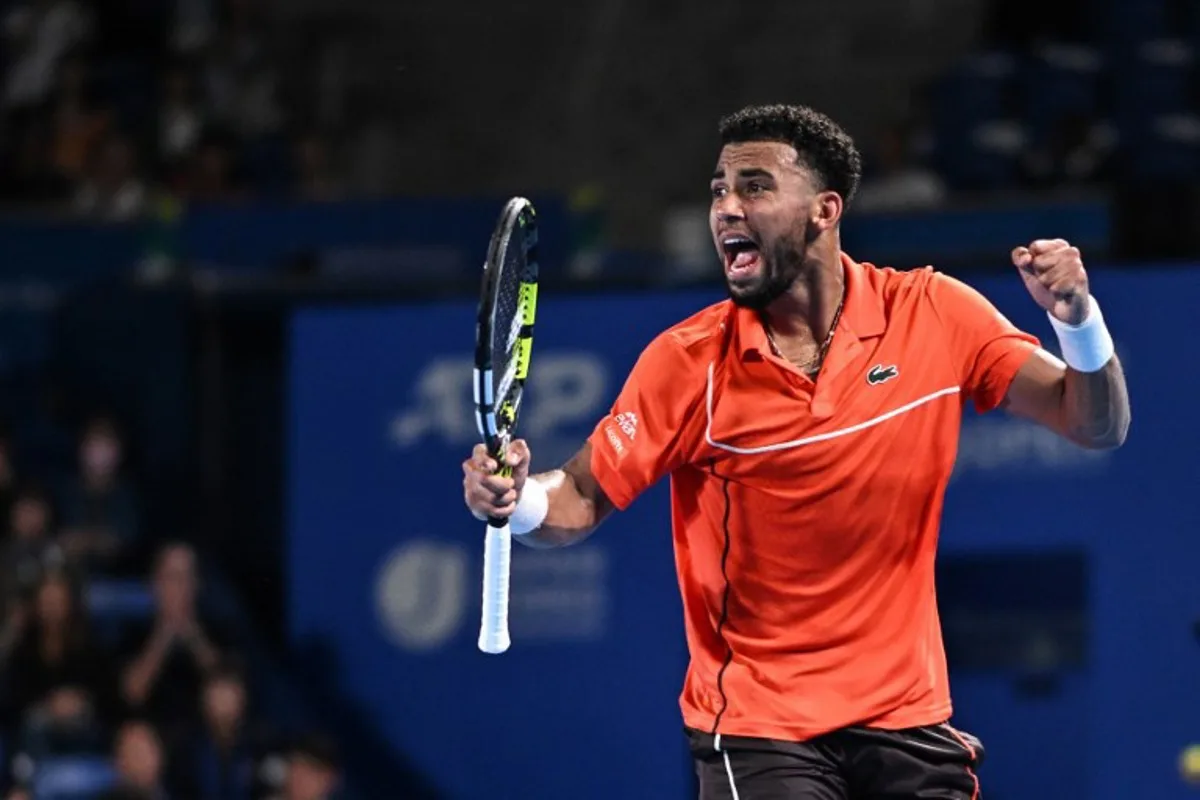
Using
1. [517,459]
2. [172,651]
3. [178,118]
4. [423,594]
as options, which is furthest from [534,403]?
[517,459]

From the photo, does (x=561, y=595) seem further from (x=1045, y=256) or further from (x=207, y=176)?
(x=1045, y=256)

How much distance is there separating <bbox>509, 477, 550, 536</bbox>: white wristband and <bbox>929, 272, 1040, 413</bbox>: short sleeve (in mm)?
981

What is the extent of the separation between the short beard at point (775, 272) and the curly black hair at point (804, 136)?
0.14 metres

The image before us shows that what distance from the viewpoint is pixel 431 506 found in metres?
11.9

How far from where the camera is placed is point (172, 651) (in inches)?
443

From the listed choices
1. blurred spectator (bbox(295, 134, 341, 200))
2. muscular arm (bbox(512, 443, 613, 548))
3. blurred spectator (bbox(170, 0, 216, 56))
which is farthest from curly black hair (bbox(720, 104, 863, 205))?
blurred spectator (bbox(170, 0, 216, 56))

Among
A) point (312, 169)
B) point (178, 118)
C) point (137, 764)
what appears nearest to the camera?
point (137, 764)

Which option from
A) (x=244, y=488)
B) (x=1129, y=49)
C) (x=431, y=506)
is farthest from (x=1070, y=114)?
(x=244, y=488)

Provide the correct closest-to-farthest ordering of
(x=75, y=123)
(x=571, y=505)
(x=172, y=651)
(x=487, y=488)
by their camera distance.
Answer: (x=487, y=488) → (x=571, y=505) → (x=172, y=651) → (x=75, y=123)

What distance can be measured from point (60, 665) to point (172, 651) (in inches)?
25.8

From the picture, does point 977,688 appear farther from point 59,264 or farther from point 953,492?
point 59,264

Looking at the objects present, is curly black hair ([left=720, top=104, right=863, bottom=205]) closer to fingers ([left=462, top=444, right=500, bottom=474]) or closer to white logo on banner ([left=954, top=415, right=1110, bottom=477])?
fingers ([left=462, top=444, right=500, bottom=474])

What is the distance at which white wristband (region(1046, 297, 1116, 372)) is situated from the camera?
520 cm

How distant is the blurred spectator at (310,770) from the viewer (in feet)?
34.0
